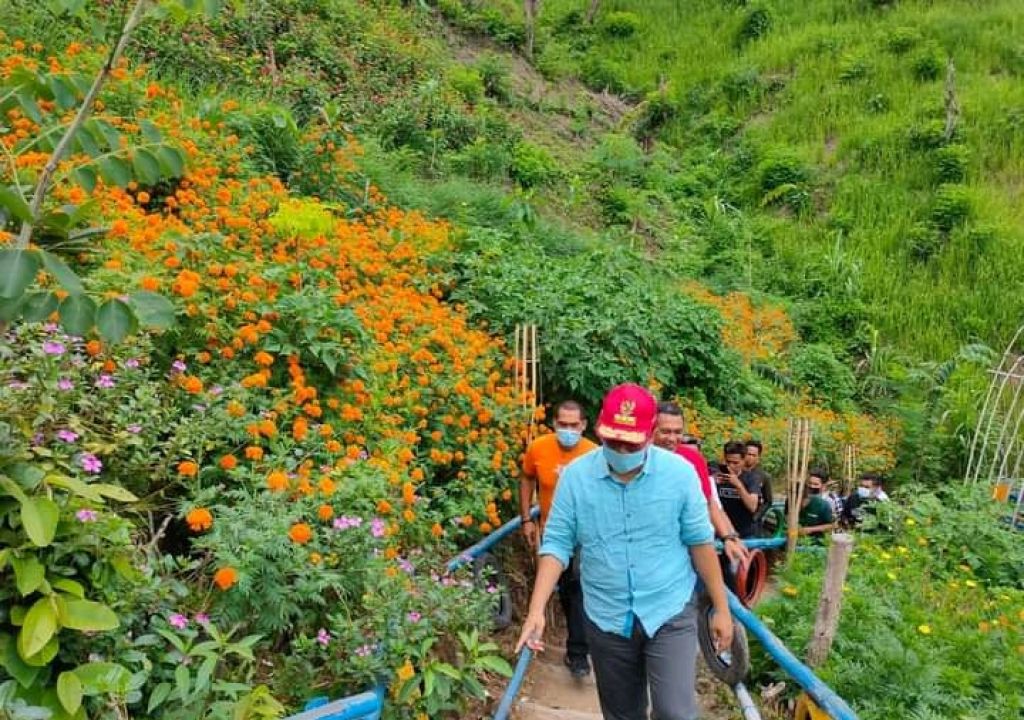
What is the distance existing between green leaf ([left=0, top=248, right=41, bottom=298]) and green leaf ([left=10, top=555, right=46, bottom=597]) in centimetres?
100

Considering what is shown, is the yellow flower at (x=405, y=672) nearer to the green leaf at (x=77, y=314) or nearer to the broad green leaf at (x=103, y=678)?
the broad green leaf at (x=103, y=678)

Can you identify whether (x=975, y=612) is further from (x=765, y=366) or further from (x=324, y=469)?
(x=765, y=366)

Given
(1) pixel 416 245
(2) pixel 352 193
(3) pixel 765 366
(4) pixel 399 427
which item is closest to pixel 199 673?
(4) pixel 399 427

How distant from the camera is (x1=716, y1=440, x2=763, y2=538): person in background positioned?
5.95 m

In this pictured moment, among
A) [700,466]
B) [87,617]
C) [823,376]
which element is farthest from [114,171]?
[823,376]

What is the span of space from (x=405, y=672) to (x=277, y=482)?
0.83 m

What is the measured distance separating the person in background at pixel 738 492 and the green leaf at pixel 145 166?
477cm

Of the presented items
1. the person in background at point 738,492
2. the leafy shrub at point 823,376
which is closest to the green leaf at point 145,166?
the person in background at point 738,492

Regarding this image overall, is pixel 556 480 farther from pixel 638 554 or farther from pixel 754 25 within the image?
pixel 754 25

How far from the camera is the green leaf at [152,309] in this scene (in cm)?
168

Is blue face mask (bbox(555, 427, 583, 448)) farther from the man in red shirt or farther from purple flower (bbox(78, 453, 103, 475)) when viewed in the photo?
purple flower (bbox(78, 453, 103, 475))

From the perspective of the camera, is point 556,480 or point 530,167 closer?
point 556,480

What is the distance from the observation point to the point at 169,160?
6.88ft

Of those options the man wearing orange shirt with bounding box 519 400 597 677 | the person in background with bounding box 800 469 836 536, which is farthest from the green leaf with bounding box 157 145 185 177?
the person in background with bounding box 800 469 836 536
